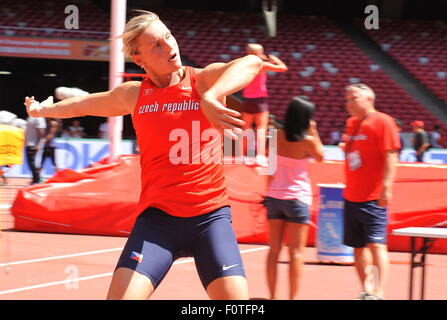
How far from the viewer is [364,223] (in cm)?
590

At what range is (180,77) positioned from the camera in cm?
322

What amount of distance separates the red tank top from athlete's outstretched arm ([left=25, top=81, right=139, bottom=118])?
0.19 m

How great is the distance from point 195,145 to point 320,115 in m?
17.4

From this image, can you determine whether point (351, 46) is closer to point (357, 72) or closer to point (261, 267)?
point (357, 72)

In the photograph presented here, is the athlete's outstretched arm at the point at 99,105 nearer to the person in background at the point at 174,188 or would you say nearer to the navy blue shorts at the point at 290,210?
the person in background at the point at 174,188

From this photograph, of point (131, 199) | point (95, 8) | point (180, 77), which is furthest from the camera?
point (95, 8)

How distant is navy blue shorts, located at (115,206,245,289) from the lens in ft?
9.93

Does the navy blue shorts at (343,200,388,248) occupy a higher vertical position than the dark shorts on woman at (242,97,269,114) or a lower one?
higher

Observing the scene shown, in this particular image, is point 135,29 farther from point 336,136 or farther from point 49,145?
point 336,136

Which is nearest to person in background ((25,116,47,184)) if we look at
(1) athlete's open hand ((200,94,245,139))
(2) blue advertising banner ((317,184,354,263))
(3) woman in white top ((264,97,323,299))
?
(2) blue advertising banner ((317,184,354,263))

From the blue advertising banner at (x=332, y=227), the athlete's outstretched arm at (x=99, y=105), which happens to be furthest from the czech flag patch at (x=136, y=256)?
the blue advertising banner at (x=332, y=227)

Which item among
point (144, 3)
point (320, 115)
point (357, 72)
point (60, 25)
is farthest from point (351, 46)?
point (60, 25)

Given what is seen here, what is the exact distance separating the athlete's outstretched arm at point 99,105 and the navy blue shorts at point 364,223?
304 cm

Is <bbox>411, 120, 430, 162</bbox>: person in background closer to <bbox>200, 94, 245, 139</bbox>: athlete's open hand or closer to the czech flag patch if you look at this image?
the czech flag patch
